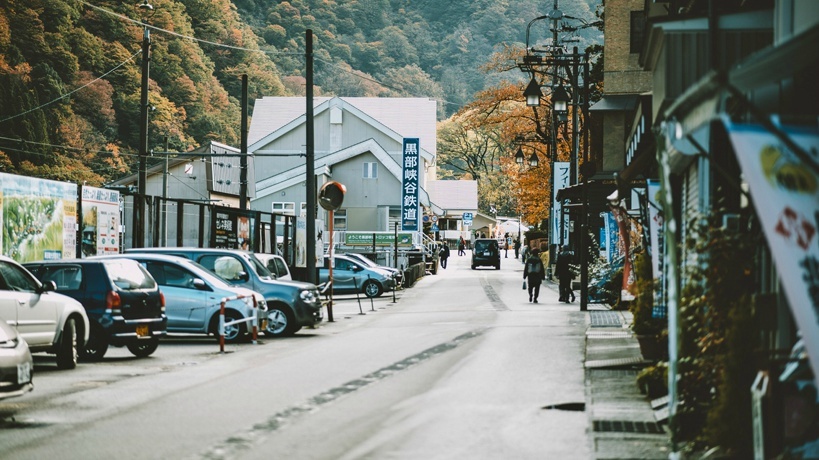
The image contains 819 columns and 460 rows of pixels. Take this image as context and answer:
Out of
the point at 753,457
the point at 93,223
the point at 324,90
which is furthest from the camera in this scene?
the point at 324,90

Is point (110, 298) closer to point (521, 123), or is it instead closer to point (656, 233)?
point (656, 233)

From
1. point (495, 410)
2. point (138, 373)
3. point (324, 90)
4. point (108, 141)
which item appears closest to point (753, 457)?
point (495, 410)

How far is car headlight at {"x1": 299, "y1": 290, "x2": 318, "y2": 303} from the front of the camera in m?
23.6

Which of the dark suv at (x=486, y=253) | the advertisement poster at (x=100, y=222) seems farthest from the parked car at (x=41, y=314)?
the dark suv at (x=486, y=253)

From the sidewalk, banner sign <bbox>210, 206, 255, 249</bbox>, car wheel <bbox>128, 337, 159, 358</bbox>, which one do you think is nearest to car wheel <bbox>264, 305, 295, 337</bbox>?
car wheel <bbox>128, 337, 159, 358</bbox>

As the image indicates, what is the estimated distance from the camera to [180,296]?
2158 centimetres

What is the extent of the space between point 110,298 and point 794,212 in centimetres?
1462

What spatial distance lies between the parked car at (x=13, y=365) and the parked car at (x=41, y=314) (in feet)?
10.9

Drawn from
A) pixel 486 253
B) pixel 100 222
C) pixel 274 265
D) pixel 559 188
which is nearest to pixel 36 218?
pixel 100 222

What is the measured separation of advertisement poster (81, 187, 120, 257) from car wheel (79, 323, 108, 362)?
4441mm

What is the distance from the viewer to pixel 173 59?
2650 inches

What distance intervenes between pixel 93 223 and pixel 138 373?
7.38m

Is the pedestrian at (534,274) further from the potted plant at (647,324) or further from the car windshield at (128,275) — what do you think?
the potted plant at (647,324)

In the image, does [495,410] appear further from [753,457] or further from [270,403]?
[753,457]
